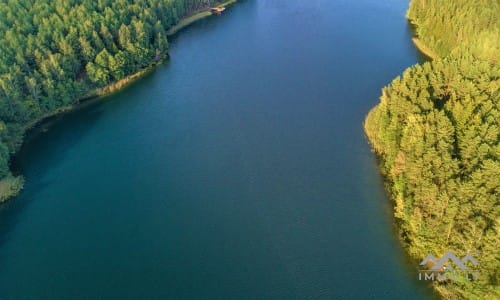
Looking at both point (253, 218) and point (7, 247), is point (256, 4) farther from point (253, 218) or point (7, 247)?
point (7, 247)

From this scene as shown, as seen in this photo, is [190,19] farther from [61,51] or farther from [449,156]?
[449,156]

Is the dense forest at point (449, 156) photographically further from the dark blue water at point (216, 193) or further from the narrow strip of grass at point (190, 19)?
the narrow strip of grass at point (190, 19)

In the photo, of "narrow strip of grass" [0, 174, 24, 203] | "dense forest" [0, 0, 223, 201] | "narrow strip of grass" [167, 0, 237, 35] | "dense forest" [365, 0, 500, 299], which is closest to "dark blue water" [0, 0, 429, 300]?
"narrow strip of grass" [0, 174, 24, 203]

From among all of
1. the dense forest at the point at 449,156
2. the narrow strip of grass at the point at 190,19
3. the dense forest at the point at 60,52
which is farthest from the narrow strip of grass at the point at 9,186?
the narrow strip of grass at the point at 190,19

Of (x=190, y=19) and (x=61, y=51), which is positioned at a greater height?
(x=61, y=51)

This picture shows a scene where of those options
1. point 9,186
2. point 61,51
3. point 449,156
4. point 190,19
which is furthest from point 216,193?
point 190,19

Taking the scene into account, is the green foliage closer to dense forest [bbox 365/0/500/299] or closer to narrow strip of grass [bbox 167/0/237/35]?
narrow strip of grass [bbox 167/0/237/35]

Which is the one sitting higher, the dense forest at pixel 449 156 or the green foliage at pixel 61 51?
the green foliage at pixel 61 51
